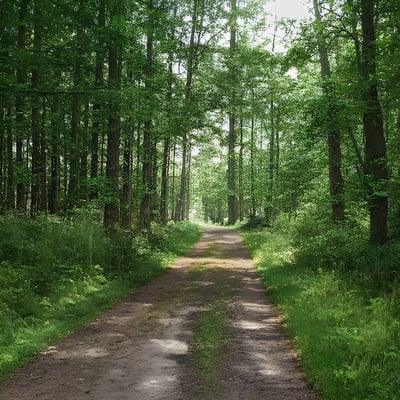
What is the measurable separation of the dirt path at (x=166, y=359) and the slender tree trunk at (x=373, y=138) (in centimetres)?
425

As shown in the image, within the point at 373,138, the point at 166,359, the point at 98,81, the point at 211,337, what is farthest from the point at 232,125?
the point at 166,359

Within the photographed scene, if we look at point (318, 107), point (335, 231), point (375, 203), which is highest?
point (318, 107)

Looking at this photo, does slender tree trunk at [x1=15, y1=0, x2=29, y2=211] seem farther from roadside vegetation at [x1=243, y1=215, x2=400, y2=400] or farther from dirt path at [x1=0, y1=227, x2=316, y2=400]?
roadside vegetation at [x1=243, y1=215, x2=400, y2=400]

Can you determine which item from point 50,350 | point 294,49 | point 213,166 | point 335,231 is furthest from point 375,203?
point 213,166

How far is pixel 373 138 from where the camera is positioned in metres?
13.0

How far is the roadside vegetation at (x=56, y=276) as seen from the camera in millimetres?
8633

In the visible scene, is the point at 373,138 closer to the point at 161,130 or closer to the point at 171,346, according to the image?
the point at 171,346

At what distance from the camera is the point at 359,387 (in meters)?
5.87

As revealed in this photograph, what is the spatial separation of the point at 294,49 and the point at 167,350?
1111 centimetres

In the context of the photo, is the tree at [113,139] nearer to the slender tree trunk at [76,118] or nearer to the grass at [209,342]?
the slender tree trunk at [76,118]

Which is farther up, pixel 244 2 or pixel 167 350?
pixel 244 2

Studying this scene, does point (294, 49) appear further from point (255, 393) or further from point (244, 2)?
point (244, 2)

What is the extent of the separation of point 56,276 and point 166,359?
547cm

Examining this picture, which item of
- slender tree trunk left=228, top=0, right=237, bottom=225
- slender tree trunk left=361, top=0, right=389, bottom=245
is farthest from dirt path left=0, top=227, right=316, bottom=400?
slender tree trunk left=228, top=0, right=237, bottom=225
